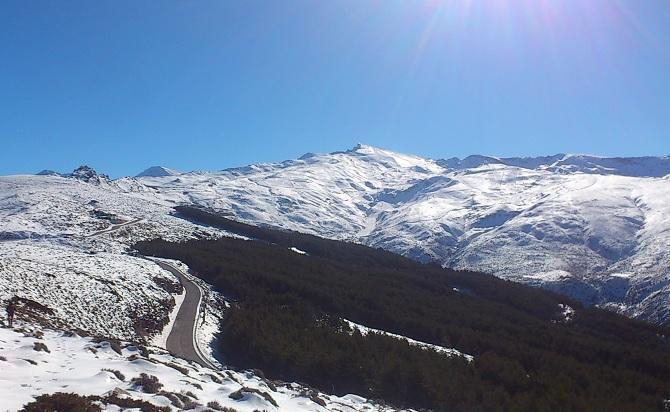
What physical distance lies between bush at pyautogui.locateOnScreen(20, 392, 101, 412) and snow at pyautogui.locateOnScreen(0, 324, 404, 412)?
40 cm

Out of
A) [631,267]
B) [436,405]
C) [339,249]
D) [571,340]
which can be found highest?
[631,267]

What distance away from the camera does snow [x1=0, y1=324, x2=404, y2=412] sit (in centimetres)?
1662

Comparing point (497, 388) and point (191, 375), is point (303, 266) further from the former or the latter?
point (191, 375)

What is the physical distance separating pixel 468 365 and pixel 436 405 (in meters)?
10.5

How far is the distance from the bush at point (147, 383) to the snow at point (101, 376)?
0.23 meters

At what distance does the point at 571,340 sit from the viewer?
235 ft

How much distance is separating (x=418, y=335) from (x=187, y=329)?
33.6 m

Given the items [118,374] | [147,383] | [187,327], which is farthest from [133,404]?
[187,327]

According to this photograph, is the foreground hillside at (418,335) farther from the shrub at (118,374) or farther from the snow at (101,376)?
the shrub at (118,374)

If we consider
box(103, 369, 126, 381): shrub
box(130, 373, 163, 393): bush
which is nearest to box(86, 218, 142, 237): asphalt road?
box(103, 369, 126, 381): shrub

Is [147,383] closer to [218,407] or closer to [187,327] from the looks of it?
[218,407]

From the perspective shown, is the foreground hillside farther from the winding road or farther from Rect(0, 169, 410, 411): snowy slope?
Rect(0, 169, 410, 411): snowy slope

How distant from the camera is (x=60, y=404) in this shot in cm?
1437

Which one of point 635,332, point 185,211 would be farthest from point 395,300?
point 185,211
